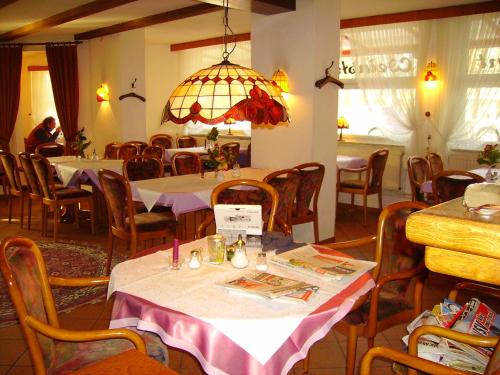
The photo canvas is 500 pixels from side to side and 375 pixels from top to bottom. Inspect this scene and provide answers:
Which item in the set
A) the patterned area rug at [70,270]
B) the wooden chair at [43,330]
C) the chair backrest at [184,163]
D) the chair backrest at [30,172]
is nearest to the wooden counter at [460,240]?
the wooden chair at [43,330]

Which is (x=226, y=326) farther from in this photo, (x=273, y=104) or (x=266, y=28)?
(x=266, y=28)

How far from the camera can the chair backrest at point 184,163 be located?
522cm

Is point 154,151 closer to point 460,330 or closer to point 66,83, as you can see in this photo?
point 66,83

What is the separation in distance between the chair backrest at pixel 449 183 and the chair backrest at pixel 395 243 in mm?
1648

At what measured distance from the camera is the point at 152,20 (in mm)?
6566

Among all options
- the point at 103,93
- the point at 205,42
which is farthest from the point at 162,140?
the point at 205,42

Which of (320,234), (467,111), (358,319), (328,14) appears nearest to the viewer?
→ (358,319)

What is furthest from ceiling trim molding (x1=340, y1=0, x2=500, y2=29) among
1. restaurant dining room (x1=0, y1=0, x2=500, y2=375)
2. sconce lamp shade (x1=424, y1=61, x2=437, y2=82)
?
sconce lamp shade (x1=424, y1=61, x2=437, y2=82)

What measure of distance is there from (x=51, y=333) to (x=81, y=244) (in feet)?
11.2

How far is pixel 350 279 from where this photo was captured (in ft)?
5.95

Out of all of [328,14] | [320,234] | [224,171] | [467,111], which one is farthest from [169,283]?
[467,111]

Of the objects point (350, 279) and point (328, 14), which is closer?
point (350, 279)

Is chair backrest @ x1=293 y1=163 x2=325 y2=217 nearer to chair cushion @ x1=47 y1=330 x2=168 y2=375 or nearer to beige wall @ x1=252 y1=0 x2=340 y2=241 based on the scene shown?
beige wall @ x1=252 y1=0 x2=340 y2=241

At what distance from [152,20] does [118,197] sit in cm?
380
